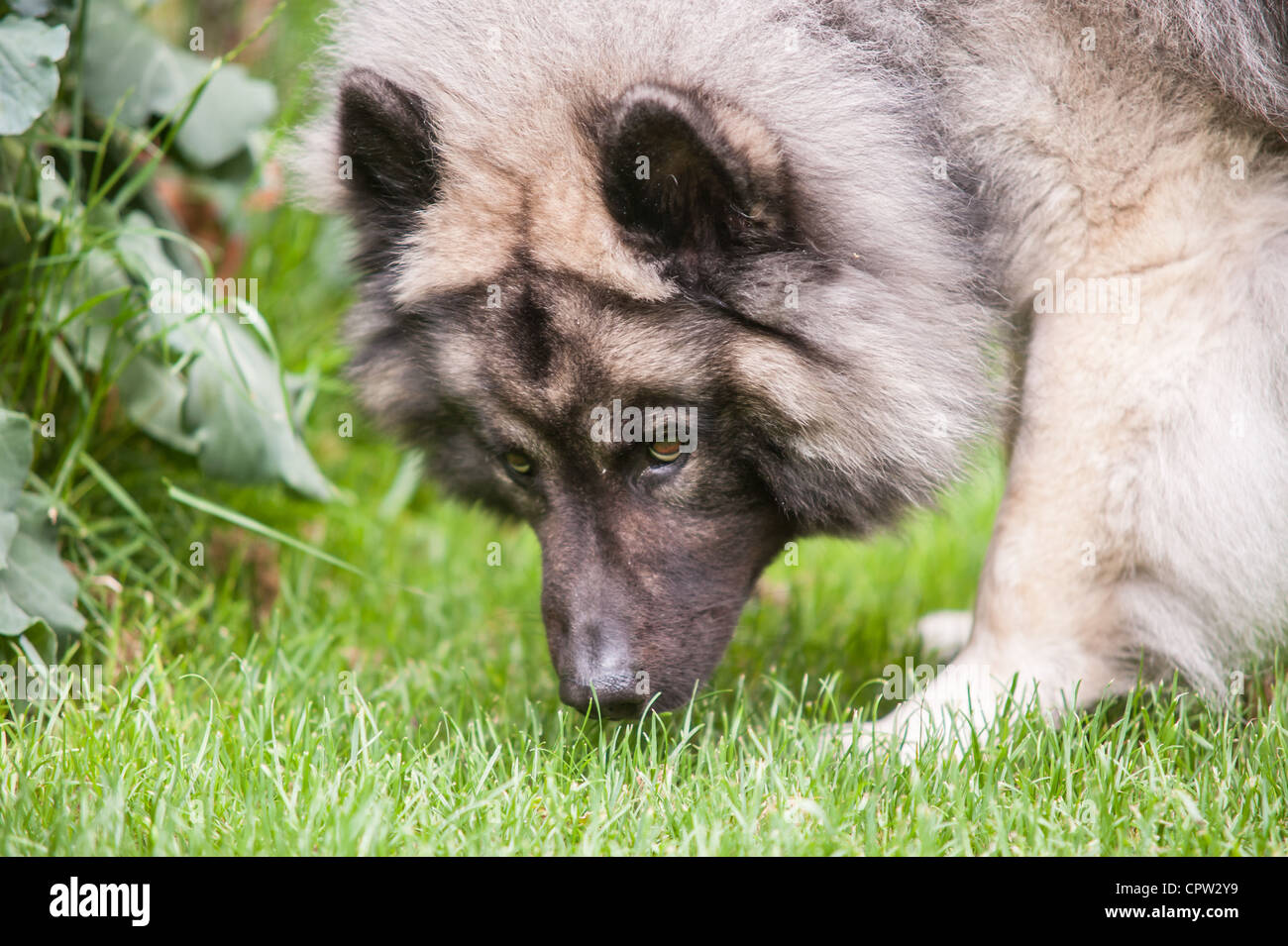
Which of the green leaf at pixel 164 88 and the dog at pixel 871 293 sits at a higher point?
the green leaf at pixel 164 88

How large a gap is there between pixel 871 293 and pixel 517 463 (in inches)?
38.5

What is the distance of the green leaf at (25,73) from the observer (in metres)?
2.70

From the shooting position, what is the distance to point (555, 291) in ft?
8.41

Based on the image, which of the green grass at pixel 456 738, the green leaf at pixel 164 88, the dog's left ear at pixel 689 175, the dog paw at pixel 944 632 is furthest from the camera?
the dog paw at pixel 944 632

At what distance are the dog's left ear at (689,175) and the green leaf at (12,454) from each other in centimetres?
154

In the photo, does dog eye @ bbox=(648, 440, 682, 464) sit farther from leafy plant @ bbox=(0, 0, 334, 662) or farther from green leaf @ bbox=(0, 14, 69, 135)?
green leaf @ bbox=(0, 14, 69, 135)

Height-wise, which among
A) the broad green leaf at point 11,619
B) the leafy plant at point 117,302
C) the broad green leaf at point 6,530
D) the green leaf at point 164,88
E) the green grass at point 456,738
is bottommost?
the green grass at point 456,738

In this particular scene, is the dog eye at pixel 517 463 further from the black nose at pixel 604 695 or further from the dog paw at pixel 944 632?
the dog paw at pixel 944 632

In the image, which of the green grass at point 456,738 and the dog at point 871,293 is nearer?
the green grass at point 456,738

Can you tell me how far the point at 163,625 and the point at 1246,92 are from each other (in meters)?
3.10

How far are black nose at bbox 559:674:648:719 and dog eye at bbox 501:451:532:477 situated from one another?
1.83 ft

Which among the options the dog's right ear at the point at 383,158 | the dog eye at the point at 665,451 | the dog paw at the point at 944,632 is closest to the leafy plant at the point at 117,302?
the dog's right ear at the point at 383,158

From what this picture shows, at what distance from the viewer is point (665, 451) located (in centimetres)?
266
